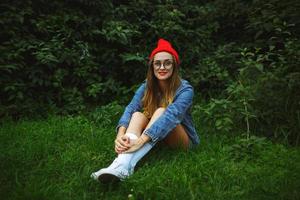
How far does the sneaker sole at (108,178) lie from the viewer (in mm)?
3373

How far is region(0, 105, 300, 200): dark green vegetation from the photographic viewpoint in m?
3.33

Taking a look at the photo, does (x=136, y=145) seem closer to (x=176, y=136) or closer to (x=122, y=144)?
(x=122, y=144)

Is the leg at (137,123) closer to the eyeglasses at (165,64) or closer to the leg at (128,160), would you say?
the leg at (128,160)

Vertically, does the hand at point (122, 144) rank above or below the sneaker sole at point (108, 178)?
above

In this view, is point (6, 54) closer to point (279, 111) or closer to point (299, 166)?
point (279, 111)

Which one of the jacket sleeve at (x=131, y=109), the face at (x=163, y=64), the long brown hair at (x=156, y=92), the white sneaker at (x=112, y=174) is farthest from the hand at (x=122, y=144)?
the face at (x=163, y=64)

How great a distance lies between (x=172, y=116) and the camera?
12.8 ft

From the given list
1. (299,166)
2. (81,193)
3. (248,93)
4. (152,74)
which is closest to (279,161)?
(299,166)

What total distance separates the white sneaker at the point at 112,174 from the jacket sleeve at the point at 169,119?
462 millimetres

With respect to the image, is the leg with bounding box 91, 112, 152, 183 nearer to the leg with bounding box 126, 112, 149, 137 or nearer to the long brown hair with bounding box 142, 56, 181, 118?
the leg with bounding box 126, 112, 149, 137

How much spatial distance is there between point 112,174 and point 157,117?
853 millimetres

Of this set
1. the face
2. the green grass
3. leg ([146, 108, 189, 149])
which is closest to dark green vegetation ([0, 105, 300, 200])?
the green grass

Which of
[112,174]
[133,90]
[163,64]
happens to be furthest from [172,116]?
[133,90]

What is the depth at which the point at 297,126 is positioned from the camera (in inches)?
176
